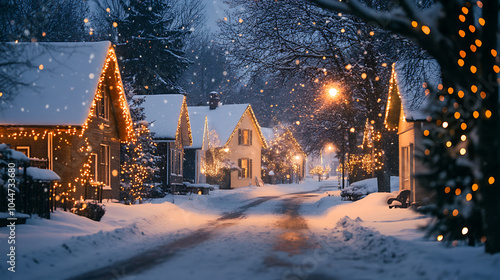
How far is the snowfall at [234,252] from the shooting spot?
26.8 ft

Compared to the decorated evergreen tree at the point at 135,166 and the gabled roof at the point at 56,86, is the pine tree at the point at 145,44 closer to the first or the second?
the decorated evergreen tree at the point at 135,166

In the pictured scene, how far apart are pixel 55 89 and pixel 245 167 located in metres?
35.5

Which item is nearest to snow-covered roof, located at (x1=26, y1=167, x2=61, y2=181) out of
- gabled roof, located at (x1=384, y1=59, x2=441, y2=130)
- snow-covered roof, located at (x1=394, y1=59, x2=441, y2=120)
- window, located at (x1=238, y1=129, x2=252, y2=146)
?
gabled roof, located at (x1=384, y1=59, x2=441, y2=130)

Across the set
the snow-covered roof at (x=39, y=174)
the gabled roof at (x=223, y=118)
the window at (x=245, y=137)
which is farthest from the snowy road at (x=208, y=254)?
the window at (x=245, y=137)

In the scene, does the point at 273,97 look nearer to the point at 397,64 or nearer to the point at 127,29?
the point at 127,29

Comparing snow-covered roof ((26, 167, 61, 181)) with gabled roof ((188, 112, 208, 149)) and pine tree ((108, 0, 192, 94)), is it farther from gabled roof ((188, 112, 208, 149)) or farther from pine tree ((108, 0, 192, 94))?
pine tree ((108, 0, 192, 94))

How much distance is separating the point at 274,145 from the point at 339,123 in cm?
2810

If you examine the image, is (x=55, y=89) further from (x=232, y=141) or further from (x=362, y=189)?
(x=232, y=141)

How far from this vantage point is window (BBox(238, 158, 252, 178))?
5278 cm

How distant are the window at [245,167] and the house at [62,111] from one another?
101 feet

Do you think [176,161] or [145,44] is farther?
[145,44]

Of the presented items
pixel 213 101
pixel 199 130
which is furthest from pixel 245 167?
pixel 199 130

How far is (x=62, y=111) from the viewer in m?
18.4

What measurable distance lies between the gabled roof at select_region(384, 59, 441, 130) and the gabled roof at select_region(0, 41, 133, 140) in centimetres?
1131
